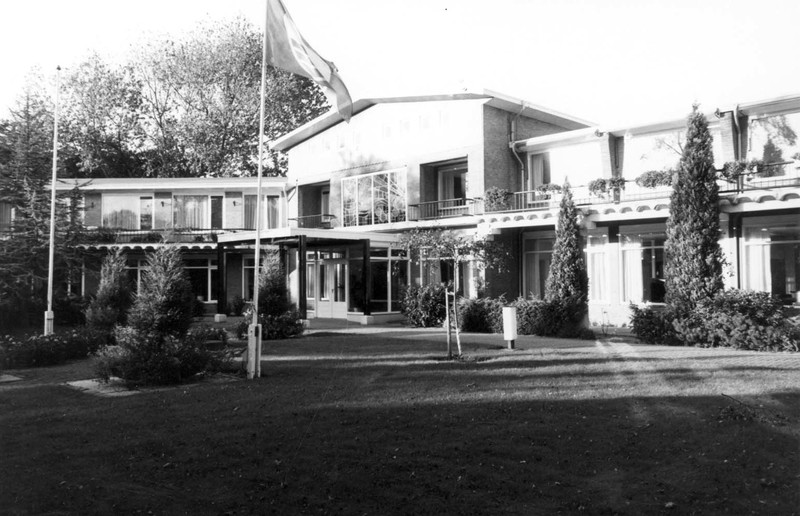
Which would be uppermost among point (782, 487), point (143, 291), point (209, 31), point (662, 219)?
point (209, 31)

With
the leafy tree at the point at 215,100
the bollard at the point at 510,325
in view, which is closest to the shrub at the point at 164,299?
the bollard at the point at 510,325

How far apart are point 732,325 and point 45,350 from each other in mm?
14753

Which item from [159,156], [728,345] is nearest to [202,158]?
[159,156]

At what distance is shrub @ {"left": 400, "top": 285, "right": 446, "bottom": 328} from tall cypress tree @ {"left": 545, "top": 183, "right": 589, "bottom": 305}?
12.2ft

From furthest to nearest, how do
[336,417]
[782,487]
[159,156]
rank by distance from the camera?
[159,156] → [336,417] → [782,487]

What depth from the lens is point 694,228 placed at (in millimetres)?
16797

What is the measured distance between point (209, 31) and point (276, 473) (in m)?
38.4

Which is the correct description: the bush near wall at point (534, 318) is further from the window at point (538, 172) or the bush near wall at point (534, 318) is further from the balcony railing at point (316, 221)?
the balcony railing at point (316, 221)

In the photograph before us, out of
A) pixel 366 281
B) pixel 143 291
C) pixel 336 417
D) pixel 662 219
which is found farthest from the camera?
pixel 366 281

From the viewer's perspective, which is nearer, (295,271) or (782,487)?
(782,487)

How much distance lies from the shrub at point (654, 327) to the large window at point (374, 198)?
11.8m

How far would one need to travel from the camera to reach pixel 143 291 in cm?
1204

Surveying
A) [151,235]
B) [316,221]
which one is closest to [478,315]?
[316,221]

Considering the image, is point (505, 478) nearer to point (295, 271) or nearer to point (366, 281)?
point (366, 281)
